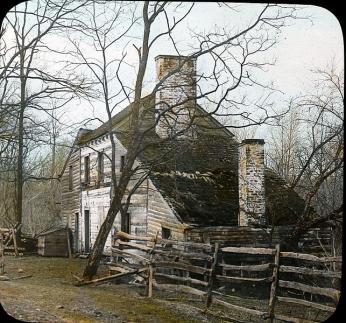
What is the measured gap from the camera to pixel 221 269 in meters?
3.66

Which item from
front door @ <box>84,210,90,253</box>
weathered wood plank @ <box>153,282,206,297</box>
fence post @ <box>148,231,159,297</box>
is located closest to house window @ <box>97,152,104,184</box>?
front door @ <box>84,210,90,253</box>

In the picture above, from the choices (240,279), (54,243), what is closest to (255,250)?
(240,279)

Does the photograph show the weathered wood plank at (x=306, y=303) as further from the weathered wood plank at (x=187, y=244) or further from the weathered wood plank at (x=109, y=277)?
the weathered wood plank at (x=109, y=277)

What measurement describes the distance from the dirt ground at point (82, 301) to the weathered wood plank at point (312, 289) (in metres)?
0.32

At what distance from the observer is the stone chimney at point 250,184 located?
9.91ft

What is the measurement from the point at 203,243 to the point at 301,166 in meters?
0.84

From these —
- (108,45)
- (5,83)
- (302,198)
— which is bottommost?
(302,198)

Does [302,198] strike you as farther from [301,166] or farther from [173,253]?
[173,253]

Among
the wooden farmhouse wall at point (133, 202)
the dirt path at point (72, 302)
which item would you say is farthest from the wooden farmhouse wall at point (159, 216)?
the dirt path at point (72, 302)

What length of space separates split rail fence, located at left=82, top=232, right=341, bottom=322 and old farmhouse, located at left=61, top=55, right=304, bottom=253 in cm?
18

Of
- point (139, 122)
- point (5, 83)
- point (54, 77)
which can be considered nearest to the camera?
point (5, 83)

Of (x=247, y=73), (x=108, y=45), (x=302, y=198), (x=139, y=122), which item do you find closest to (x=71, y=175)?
(x=139, y=122)

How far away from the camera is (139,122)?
338 cm

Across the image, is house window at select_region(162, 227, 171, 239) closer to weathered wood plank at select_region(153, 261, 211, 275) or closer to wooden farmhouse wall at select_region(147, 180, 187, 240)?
wooden farmhouse wall at select_region(147, 180, 187, 240)
